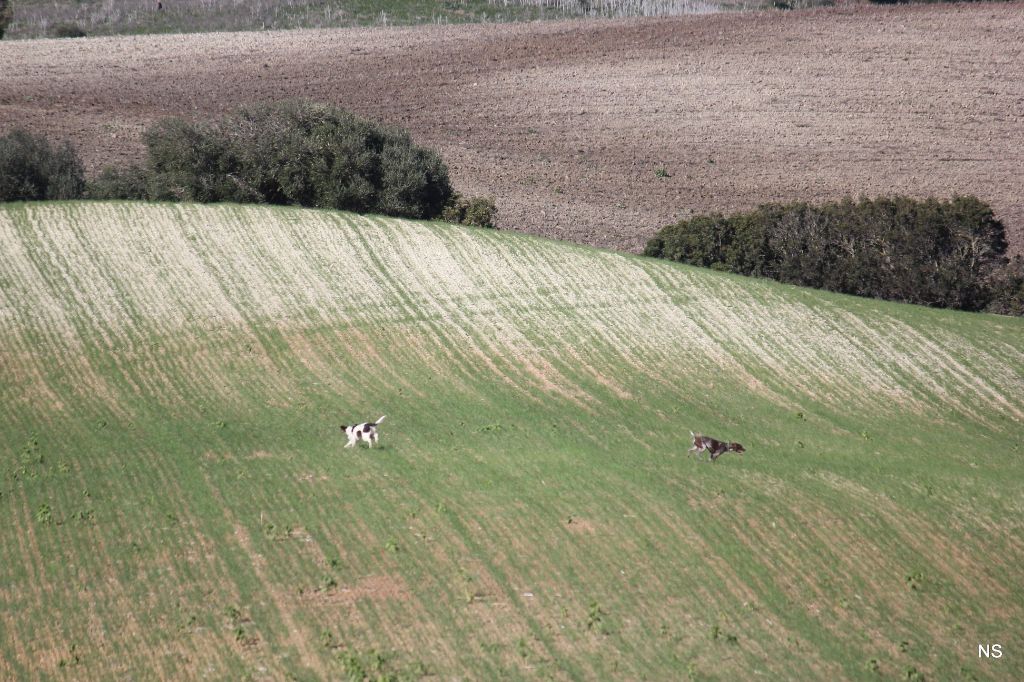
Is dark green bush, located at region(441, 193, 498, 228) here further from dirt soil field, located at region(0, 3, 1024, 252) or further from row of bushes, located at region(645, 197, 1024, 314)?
row of bushes, located at region(645, 197, 1024, 314)

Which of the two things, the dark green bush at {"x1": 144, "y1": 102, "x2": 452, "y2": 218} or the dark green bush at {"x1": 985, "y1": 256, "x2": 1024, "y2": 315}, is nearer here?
the dark green bush at {"x1": 985, "y1": 256, "x2": 1024, "y2": 315}

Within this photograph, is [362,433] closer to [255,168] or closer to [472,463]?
[472,463]

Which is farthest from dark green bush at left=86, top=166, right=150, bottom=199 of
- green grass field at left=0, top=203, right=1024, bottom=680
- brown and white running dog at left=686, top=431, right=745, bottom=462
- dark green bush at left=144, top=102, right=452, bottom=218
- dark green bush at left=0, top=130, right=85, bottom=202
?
brown and white running dog at left=686, top=431, right=745, bottom=462

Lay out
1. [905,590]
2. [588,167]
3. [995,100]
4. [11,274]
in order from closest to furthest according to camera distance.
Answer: [905,590]
[11,274]
[588,167]
[995,100]

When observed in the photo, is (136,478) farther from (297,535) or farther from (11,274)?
(11,274)

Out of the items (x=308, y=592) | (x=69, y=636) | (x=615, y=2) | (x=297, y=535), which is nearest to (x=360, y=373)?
(x=297, y=535)

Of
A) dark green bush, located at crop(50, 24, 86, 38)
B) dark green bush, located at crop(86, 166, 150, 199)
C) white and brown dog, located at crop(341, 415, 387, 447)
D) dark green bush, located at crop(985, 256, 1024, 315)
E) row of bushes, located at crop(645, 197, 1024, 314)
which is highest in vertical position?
dark green bush, located at crop(50, 24, 86, 38)

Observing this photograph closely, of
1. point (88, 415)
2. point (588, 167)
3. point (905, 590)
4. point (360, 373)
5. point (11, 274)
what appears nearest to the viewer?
point (905, 590)

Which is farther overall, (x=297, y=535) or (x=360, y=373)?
(x=360, y=373)
